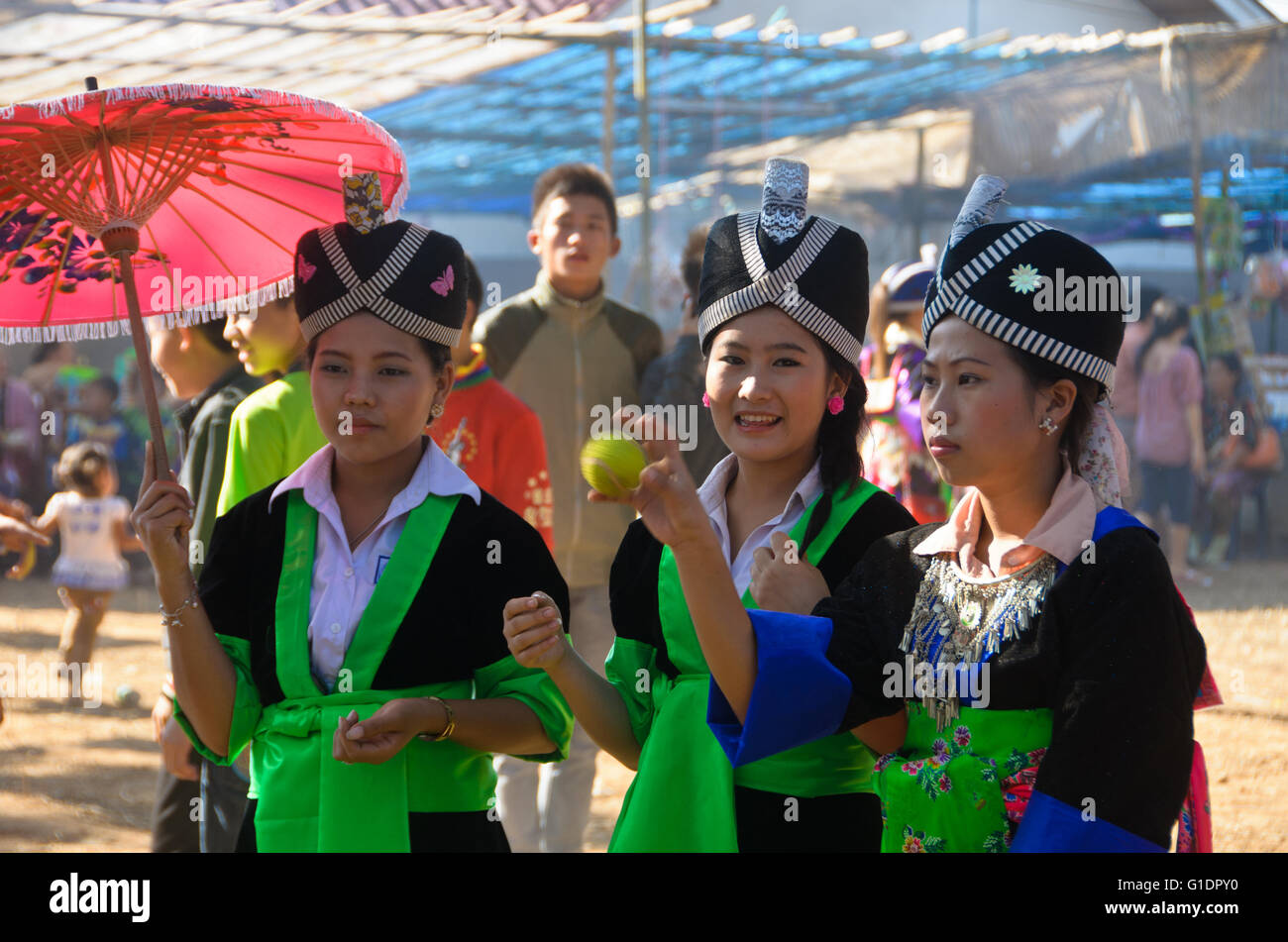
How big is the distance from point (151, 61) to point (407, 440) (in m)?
7.26

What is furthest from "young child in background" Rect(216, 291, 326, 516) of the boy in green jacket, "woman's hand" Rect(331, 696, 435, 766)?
"woman's hand" Rect(331, 696, 435, 766)

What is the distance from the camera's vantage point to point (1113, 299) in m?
1.88

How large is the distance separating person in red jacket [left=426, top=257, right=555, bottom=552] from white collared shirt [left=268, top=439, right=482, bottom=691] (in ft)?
5.27

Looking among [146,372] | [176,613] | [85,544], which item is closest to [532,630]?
[176,613]

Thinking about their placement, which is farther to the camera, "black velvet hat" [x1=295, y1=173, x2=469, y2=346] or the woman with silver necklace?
"black velvet hat" [x1=295, y1=173, x2=469, y2=346]

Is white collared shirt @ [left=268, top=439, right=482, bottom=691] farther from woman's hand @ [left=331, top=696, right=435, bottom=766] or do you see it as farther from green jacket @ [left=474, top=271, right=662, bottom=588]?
green jacket @ [left=474, top=271, right=662, bottom=588]

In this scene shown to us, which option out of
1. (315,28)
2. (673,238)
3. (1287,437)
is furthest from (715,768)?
(673,238)

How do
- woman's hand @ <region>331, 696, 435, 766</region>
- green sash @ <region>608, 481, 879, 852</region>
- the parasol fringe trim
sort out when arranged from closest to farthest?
woman's hand @ <region>331, 696, 435, 766</region> < green sash @ <region>608, 481, 879, 852</region> < the parasol fringe trim

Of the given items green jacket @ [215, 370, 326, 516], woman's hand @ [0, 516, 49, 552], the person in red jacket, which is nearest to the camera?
green jacket @ [215, 370, 326, 516]

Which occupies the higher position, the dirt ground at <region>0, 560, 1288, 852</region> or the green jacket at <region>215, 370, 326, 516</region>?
the green jacket at <region>215, 370, 326, 516</region>

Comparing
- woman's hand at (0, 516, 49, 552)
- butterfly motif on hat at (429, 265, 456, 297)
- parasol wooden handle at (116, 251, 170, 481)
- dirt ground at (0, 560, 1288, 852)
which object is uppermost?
butterfly motif on hat at (429, 265, 456, 297)

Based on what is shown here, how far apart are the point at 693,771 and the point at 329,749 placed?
0.61m

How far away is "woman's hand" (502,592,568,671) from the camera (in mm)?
A: 2014

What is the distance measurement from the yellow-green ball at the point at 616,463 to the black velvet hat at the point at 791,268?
531 millimetres
